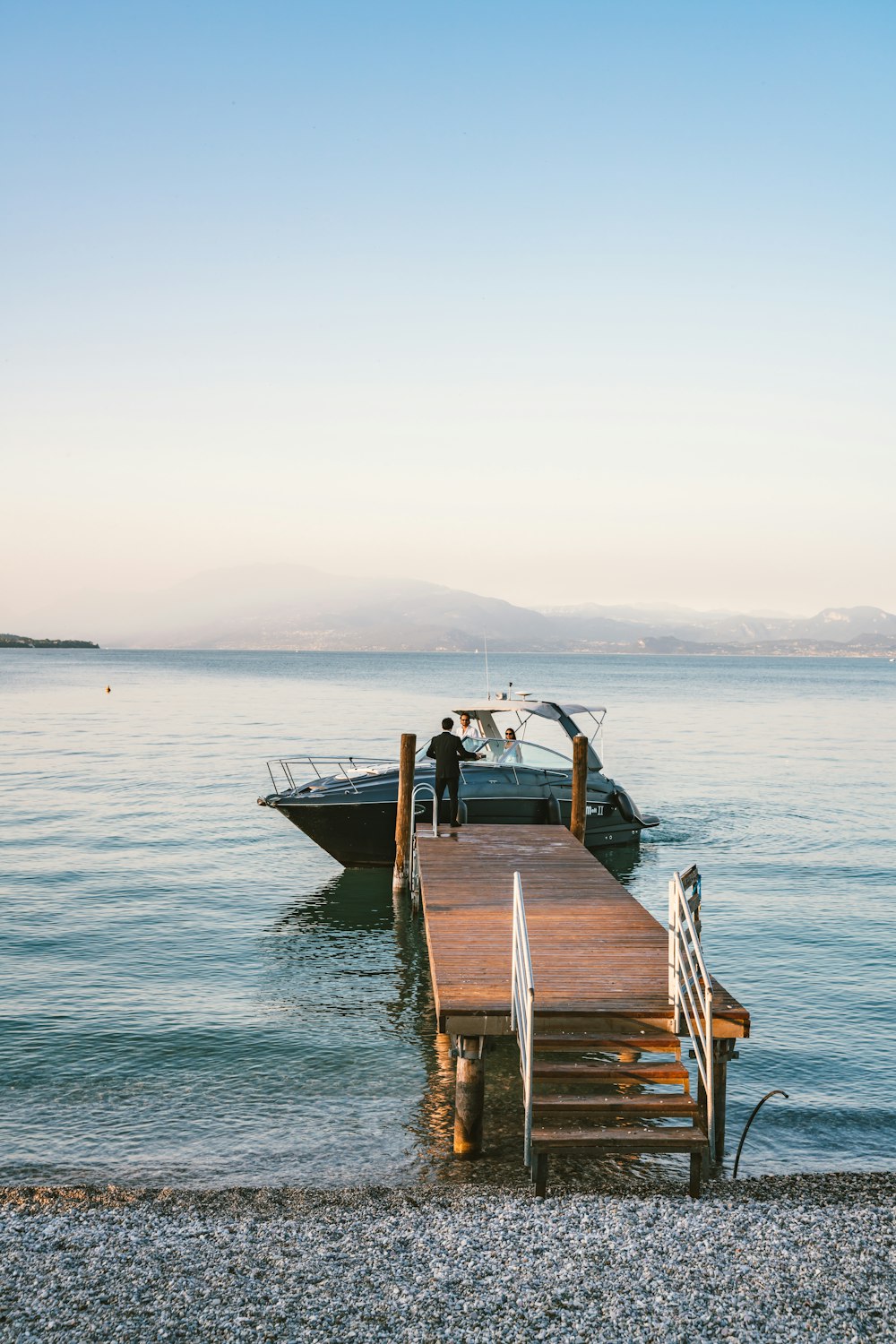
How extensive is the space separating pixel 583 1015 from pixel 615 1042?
39 cm

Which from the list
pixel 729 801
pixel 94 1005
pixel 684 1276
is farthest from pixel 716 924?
pixel 729 801

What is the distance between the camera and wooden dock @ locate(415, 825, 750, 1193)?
28.3 ft

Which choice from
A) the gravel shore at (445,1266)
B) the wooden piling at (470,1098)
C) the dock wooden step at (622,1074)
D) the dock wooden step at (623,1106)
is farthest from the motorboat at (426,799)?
the gravel shore at (445,1266)

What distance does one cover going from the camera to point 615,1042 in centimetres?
937

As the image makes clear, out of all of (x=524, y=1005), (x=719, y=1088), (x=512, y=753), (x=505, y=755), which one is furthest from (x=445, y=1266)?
(x=512, y=753)

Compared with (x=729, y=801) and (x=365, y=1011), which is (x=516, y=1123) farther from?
(x=729, y=801)

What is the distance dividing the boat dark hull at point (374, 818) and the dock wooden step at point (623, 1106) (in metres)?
11.5

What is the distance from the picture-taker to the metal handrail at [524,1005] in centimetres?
845

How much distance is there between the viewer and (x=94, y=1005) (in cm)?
1434

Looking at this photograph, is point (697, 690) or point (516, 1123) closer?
point (516, 1123)

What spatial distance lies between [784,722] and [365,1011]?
6496cm

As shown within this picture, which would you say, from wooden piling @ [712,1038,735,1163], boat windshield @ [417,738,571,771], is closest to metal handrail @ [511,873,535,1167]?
wooden piling @ [712,1038,735,1163]

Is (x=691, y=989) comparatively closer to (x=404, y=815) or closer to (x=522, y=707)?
(x=404, y=815)

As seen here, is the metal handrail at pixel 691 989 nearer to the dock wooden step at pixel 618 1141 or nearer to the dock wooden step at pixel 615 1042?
the dock wooden step at pixel 615 1042
